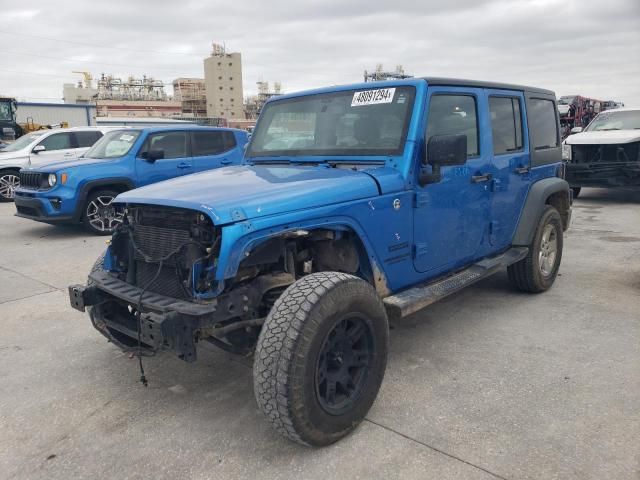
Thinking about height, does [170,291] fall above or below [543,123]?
below

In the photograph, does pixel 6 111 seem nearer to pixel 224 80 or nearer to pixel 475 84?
pixel 475 84

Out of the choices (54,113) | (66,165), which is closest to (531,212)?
(66,165)

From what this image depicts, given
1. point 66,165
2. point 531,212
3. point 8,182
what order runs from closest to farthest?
point 531,212, point 66,165, point 8,182

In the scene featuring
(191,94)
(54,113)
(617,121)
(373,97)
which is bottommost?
(373,97)

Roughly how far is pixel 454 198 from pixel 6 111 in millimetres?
20337

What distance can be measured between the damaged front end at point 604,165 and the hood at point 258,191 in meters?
8.73

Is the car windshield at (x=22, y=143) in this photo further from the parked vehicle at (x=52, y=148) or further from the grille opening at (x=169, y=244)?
the grille opening at (x=169, y=244)

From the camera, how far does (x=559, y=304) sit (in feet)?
15.9

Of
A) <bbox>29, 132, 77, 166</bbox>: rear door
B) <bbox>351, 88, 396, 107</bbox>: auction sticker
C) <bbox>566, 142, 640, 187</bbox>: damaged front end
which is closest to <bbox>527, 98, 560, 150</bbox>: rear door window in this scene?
<bbox>351, 88, 396, 107</bbox>: auction sticker

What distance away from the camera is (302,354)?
250 centimetres

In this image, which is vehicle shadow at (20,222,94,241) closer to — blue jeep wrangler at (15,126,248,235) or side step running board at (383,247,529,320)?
blue jeep wrangler at (15,126,248,235)

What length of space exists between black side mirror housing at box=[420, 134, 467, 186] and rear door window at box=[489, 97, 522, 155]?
1.14 m

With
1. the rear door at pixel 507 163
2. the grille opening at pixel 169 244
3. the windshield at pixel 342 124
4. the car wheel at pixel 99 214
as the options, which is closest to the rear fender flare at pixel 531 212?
the rear door at pixel 507 163

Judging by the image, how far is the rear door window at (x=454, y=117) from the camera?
3.69m
